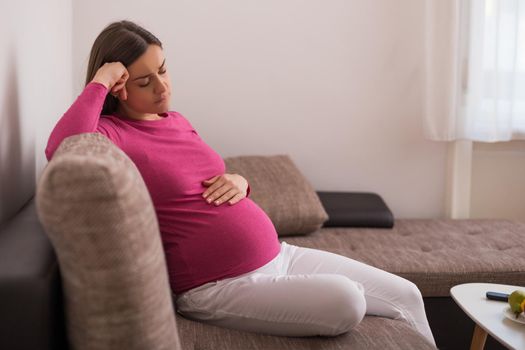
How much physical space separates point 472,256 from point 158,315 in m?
1.69

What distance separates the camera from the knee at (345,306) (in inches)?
63.5

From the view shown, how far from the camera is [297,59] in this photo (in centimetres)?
315

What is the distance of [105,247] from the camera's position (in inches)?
42.2

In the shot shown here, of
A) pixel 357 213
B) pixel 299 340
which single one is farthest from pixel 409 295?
pixel 357 213

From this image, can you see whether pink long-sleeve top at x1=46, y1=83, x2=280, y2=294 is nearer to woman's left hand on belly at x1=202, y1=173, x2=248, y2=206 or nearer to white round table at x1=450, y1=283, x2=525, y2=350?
woman's left hand on belly at x1=202, y1=173, x2=248, y2=206

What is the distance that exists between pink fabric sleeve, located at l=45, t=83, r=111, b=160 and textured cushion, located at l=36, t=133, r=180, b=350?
0.40 m

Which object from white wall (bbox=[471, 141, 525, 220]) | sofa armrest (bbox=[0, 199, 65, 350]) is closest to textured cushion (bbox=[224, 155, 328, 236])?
white wall (bbox=[471, 141, 525, 220])

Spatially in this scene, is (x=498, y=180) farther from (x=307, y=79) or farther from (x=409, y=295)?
(x=409, y=295)

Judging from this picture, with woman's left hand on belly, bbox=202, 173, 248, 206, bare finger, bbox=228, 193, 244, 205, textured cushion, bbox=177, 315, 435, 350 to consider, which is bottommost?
textured cushion, bbox=177, 315, 435, 350

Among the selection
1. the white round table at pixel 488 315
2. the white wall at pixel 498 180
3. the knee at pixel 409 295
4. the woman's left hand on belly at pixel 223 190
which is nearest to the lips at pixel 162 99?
the woman's left hand on belly at pixel 223 190

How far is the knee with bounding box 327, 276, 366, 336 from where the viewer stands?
1613 millimetres

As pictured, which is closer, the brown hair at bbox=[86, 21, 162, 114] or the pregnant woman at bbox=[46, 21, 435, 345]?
the pregnant woman at bbox=[46, 21, 435, 345]

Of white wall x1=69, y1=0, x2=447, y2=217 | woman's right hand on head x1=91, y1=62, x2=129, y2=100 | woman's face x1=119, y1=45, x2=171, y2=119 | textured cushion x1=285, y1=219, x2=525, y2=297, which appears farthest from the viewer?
white wall x1=69, y1=0, x2=447, y2=217

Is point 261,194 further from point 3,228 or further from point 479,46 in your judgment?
point 3,228
